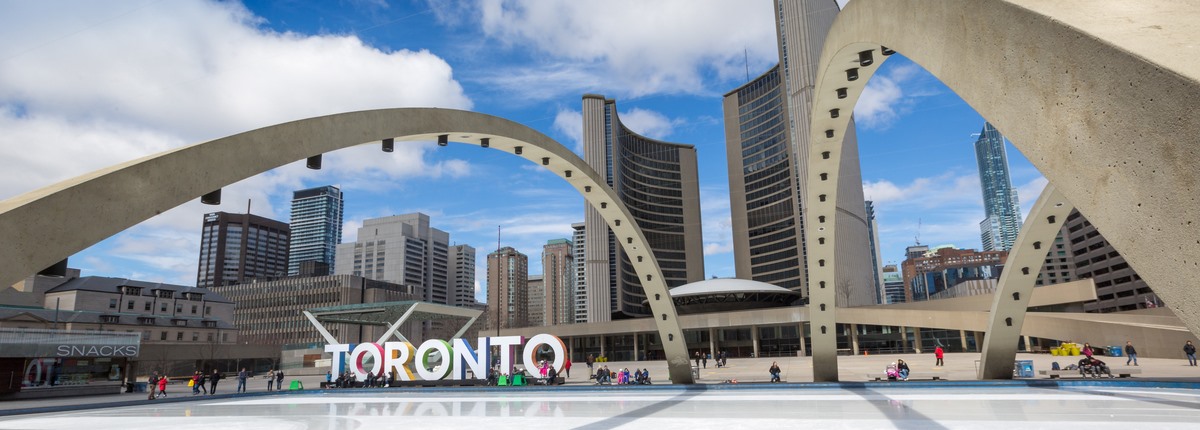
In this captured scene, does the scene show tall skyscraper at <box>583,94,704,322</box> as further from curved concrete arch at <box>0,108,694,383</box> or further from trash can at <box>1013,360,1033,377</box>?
curved concrete arch at <box>0,108,694,383</box>

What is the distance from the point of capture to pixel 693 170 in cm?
17262

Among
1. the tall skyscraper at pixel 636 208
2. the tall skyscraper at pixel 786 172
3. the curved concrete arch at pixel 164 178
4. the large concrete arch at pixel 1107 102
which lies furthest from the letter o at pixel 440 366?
the tall skyscraper at pixel 636 208

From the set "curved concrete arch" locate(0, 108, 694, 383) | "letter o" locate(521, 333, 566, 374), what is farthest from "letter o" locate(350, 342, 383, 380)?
"curved concrete arch" locate(0, 108, 694, 383)

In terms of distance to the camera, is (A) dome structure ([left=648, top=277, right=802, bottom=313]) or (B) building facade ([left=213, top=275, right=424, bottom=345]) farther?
(B) building facade ([left=213, top=275, right=424, bottom=345])

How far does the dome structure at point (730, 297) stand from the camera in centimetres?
8925

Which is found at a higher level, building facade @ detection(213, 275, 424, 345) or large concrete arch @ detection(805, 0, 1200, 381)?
building facade @ detection(213, 275, 424, 345)

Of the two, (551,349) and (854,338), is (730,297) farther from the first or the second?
(551,349)

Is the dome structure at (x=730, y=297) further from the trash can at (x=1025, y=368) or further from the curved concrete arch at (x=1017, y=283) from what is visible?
the curved concrete arch at (x=1017, y=283)

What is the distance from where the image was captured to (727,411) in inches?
663

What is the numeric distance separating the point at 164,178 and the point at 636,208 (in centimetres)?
14669

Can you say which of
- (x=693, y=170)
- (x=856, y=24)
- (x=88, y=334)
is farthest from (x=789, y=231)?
(x=856, y=24)

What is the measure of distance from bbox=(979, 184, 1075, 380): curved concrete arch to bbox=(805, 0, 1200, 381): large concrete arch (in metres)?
19.0

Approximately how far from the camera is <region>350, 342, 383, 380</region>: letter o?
3491cm

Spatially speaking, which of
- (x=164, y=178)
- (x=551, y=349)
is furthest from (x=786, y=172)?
(x=164, y=178)
